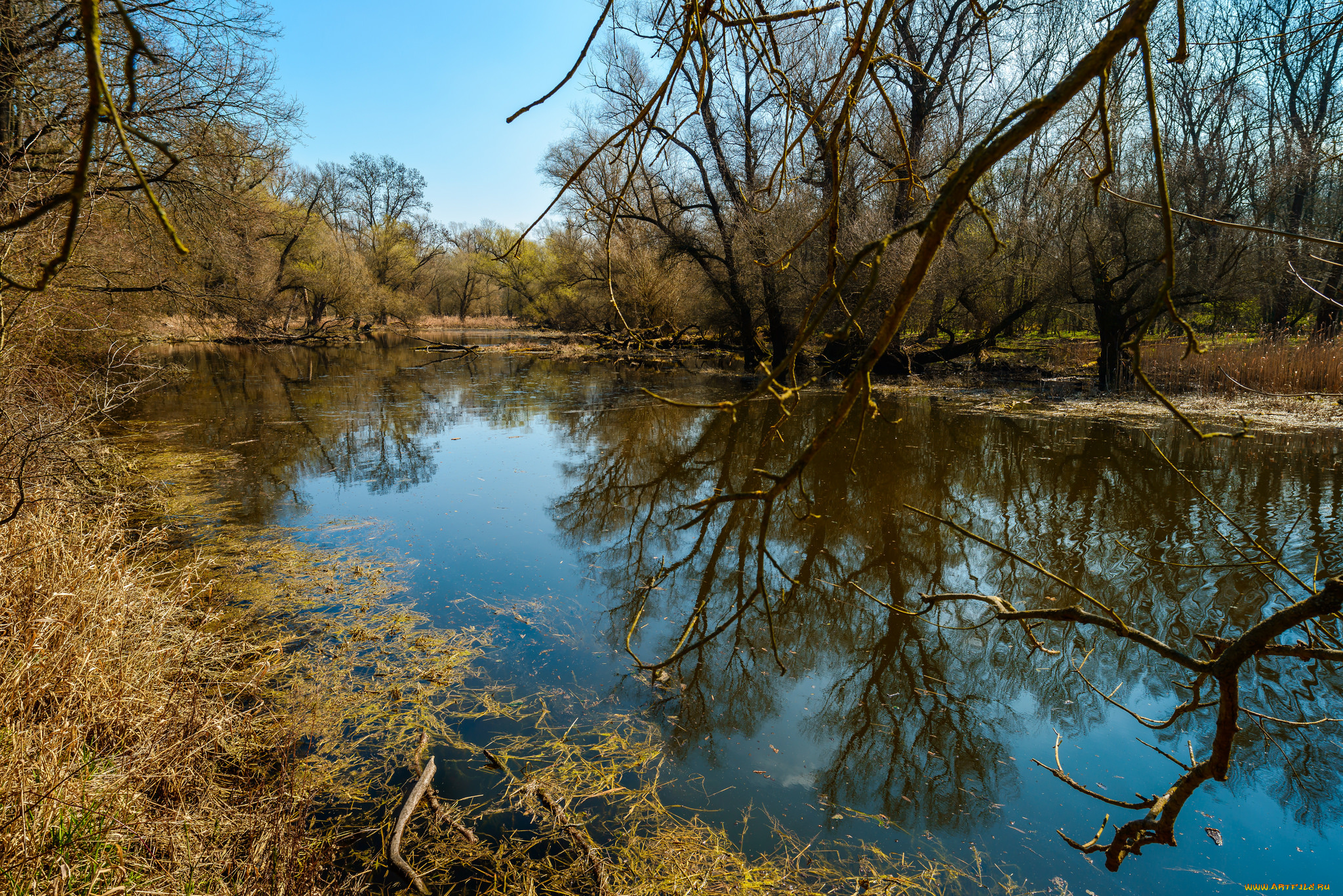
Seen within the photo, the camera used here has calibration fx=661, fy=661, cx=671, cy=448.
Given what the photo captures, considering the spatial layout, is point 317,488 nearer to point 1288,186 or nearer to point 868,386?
point 868,386

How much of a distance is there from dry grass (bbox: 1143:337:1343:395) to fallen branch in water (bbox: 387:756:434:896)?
9.91 meters

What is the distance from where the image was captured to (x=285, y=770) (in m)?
2.59

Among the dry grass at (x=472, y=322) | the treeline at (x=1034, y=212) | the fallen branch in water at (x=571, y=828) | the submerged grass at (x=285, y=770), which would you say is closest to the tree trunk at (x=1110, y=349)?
the treeline at (x=1034, y=212)

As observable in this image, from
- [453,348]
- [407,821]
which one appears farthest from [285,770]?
[453,348]

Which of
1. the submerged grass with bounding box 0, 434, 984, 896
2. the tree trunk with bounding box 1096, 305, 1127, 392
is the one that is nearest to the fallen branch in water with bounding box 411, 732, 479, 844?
the submerged grass with bounding box 0, 434, 984, 896

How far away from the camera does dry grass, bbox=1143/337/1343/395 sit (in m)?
9.73

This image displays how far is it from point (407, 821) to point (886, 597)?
3.45 meters

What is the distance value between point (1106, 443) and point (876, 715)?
7.71 meters

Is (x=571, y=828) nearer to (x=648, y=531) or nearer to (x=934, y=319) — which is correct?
(x=648, y=531)

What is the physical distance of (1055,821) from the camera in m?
Result: 2.84

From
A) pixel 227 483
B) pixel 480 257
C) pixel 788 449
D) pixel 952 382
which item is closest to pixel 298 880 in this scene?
pixel 227 483

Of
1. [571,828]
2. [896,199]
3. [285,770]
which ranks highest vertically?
[896,199]

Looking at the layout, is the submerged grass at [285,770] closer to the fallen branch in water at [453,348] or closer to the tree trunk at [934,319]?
the fallen branch in water at [453,348]

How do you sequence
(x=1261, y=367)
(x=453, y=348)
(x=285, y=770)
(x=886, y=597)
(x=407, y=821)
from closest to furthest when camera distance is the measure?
(x=453, y=348)
(x=285, y=770)
(x=407, y=821)
(x=886, y=597)
(x=1261, y=367)
